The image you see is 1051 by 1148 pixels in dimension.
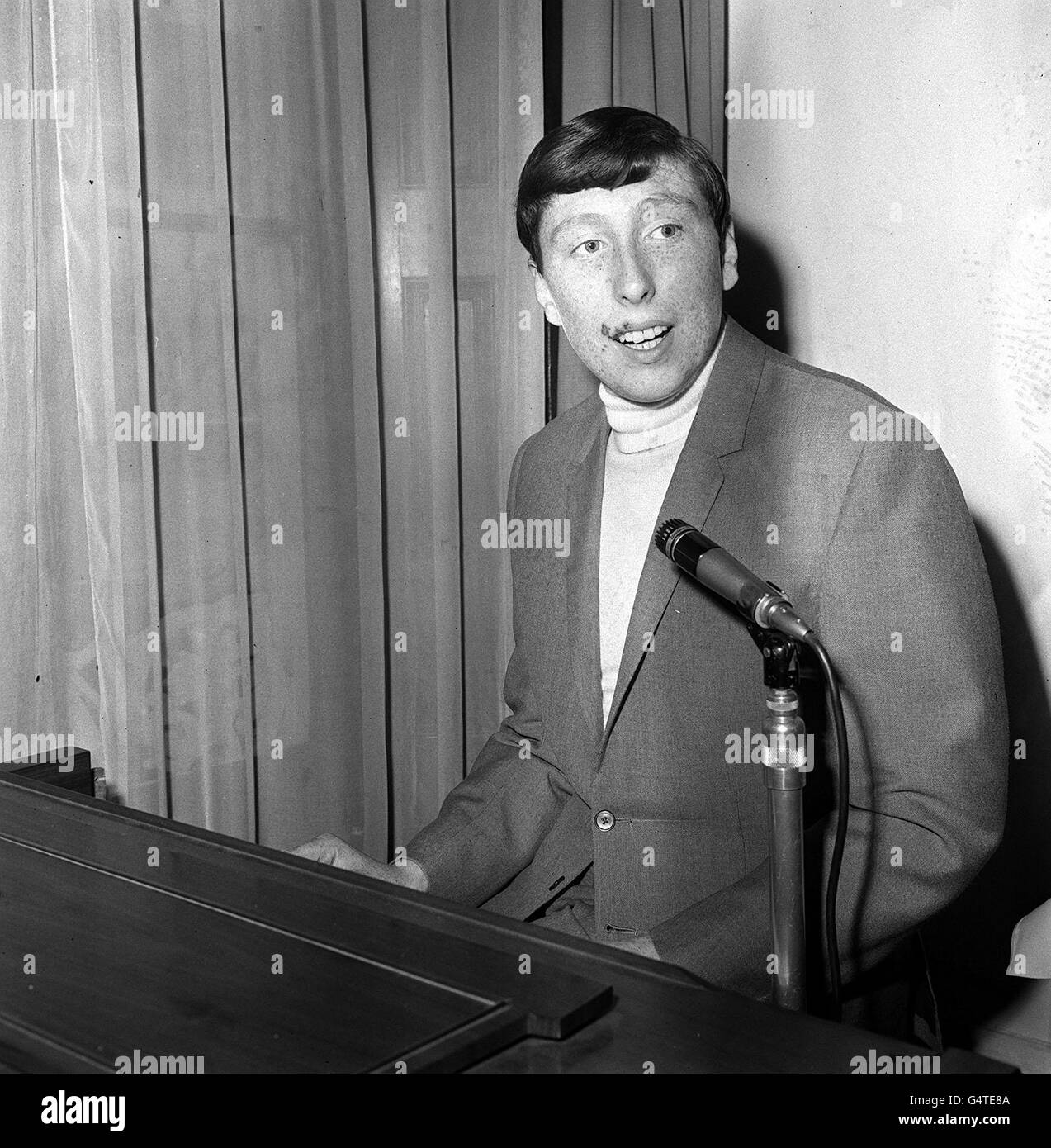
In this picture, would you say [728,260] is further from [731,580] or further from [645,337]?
[731,580]

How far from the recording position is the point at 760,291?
8.11 feet

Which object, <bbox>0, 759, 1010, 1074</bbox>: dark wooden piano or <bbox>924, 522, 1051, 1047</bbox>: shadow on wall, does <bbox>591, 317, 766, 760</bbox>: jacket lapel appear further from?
<bbox>924, 522, 1051, 1047</bbox>: shadow on wall

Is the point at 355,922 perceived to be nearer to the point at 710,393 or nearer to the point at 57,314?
the point at 710,393

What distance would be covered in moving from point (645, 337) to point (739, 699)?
44 cm

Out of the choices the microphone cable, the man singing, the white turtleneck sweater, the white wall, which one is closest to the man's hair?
the man singing

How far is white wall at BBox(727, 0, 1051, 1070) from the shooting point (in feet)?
6.88

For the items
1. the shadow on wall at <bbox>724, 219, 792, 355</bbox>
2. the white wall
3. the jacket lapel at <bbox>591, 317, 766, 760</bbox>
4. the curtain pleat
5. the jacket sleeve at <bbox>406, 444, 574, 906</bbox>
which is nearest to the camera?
the jacket lapel at <bbox>591, 317, 766, 760</bbox>

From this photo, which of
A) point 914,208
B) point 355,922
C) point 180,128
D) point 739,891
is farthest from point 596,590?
point 914,208

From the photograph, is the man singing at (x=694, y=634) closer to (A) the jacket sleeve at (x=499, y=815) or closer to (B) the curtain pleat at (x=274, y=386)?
(A) the jacket sleeve at (x=499, y=815)

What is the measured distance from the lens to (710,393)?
5.05ft

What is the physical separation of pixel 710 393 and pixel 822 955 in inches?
25.7

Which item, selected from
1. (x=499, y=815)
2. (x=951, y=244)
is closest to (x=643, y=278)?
(x=499, y=815)

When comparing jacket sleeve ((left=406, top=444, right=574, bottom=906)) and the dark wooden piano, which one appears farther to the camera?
jacket sleeve ((left=406, top=444, right=574, bottom=906))
